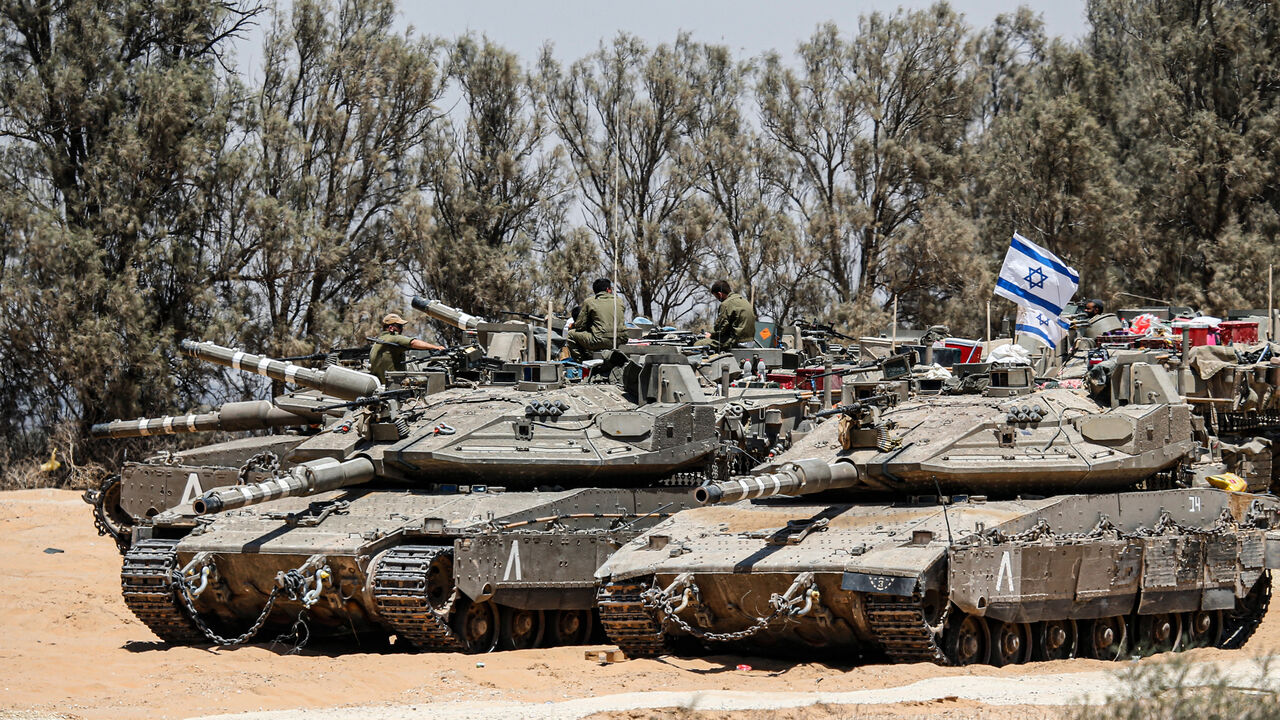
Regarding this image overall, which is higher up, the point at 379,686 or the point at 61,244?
the point at 61,244

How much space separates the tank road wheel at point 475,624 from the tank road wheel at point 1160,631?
6103 mm

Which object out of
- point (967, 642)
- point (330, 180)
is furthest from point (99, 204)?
point (967, 642)

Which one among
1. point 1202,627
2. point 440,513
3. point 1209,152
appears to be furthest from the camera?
point 1209,152

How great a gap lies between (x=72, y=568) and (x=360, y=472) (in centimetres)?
842

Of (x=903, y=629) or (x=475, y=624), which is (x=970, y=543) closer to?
(x=903, y=629)

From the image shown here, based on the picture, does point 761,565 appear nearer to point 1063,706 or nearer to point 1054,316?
point 1063,706

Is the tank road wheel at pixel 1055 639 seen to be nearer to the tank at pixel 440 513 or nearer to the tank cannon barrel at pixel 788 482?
the tank cannon barrel at pixel 788 482

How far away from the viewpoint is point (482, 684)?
12.8 m

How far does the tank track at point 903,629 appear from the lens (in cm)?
1188

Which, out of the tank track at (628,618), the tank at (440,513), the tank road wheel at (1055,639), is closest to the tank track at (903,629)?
the tank road wheel at (1055,639)

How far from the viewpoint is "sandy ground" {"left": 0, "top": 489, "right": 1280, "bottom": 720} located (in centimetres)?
1082

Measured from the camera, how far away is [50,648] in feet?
49.3

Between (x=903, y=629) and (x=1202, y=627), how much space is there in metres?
4.68

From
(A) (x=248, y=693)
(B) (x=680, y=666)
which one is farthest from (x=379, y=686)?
(B) (x=680, y=666)
